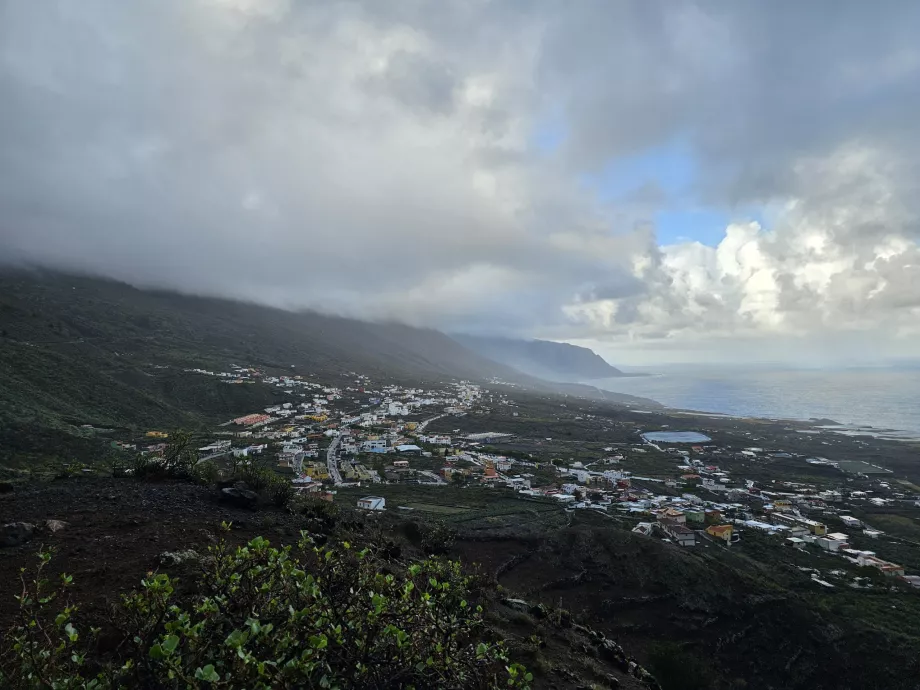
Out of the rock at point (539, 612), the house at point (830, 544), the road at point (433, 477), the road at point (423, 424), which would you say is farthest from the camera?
the road at point (423, 424)

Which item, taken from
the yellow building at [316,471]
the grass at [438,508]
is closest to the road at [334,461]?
the yellow building at [316,471]

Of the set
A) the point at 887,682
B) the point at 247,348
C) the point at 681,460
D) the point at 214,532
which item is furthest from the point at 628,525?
the point at 247,348

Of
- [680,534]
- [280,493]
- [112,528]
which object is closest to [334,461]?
[680,534]

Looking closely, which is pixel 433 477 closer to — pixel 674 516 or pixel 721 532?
pixel 674 516

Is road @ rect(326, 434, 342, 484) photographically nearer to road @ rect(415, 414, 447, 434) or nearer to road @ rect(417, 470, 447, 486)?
road @ rect(417, 470, 447, 486)

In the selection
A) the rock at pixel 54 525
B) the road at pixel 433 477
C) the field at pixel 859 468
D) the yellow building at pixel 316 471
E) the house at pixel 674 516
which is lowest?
the yellow building at pixel 316 471

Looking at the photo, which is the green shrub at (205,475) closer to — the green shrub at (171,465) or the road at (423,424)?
the green shrub at (171,465)

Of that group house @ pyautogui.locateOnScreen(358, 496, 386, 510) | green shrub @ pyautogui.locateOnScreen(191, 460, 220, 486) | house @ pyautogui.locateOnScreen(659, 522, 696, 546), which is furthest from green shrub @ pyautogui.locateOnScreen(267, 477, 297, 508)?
house @ pyautogui.locateOnScreen(659, 522, 696, 546)
